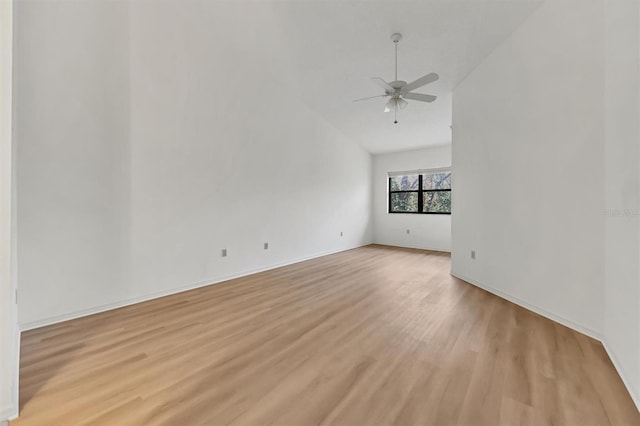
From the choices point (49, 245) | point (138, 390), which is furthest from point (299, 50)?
point (138, 390)

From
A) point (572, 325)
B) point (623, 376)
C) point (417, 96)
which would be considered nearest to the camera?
point (623, 376)

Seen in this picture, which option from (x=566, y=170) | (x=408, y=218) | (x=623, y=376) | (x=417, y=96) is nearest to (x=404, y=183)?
(x=408, y=218)

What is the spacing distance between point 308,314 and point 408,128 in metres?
4.64

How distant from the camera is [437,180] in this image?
6.97m

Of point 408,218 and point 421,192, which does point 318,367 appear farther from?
point 421,192

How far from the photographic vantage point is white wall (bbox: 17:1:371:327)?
7.92 feet

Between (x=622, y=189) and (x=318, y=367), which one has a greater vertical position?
(x=622, y=189)

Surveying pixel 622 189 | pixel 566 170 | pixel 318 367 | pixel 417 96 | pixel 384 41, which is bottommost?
pixel 318 367

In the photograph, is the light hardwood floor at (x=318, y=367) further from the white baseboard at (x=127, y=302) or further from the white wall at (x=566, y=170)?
the white wall at (x=566, y=170)

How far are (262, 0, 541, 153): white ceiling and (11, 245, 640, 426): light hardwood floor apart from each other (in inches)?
122

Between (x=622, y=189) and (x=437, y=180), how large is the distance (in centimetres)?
527

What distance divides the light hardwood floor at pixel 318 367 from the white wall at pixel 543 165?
15.3 inches

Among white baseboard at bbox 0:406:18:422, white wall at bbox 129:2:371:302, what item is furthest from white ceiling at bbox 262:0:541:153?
white baseboard at bbox 0:406:18:422

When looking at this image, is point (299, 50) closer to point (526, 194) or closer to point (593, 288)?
point (526, 194)
